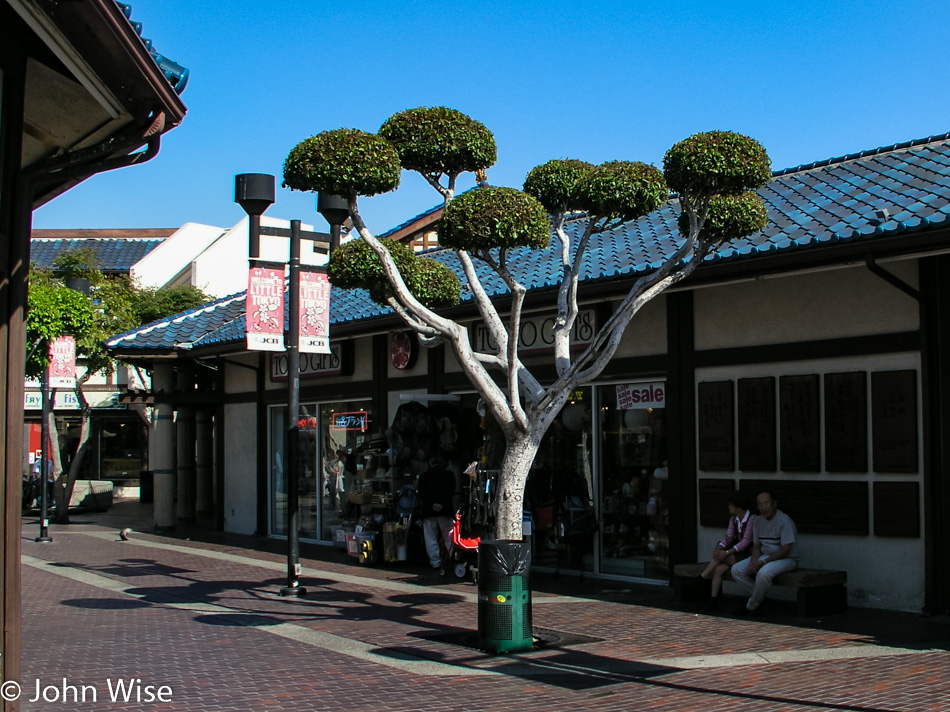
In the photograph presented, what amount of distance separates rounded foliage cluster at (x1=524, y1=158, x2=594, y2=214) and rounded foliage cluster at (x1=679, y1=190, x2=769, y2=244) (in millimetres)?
1230

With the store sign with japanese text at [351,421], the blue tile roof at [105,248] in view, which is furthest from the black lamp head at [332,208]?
the blue tile roof at [105,248]

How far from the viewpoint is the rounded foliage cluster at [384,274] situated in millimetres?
10102

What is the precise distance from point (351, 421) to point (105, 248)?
104 ft

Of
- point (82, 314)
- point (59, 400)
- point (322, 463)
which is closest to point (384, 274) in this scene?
point (322, 463)

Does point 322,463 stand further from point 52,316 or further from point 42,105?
point 42,105

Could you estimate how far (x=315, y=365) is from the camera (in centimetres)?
1898

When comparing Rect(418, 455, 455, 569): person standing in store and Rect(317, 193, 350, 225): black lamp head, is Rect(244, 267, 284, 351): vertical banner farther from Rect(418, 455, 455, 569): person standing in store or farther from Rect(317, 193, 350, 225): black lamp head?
Rect(418, 455, 455, 569): person standing in store

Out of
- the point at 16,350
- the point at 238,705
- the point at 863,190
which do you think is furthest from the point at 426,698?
the point at 863,190

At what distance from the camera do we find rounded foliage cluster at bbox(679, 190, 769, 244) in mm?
9383

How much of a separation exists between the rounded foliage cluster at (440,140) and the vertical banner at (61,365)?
1150cm

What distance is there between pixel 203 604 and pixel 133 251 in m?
35.8

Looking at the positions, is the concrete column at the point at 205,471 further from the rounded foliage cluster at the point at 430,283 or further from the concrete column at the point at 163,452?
the rounded foliage cluster at the point at 430,283

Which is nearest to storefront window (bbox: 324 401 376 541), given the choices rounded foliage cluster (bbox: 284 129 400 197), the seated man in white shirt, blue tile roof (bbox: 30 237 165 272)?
the seated man in white shirt

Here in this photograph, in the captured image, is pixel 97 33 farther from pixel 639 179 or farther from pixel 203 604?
pixel 203 604
